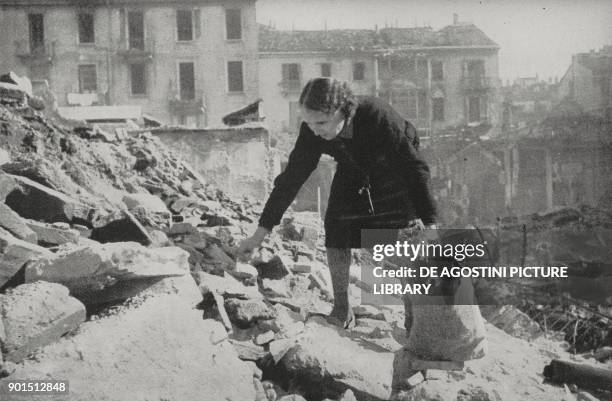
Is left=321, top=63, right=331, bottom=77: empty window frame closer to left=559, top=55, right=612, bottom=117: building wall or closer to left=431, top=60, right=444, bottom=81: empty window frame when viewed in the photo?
left=431, top=60, right=444, bottom=81: empty window frame

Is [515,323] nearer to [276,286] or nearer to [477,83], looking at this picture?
[276,286]

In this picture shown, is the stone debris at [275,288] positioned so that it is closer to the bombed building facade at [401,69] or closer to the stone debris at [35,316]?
the stone debris at [35,316]

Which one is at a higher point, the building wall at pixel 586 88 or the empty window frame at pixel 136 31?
the empty window frame at pixel 136 31

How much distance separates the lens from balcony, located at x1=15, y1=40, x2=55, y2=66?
2555cm

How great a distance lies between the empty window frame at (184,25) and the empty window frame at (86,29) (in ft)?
15.1

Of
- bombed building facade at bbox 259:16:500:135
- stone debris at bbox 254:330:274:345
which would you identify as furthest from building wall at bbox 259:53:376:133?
stone debris at bbox 254:330:274:345

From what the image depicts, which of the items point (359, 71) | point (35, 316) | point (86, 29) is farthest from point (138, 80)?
point (35, 316)

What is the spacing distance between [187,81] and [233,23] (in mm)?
4027

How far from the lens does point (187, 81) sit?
26.5m

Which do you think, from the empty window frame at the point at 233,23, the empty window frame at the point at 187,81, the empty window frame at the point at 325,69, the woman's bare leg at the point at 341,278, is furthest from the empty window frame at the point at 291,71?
the woman's bare leg at the point at 341,278

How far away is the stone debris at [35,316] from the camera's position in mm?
1930

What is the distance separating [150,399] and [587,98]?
106 feet

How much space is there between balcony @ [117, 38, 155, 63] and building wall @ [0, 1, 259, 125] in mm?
121

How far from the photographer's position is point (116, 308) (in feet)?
7.31
